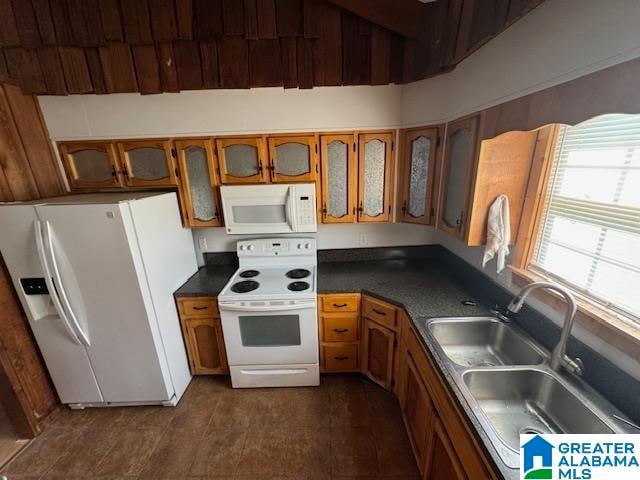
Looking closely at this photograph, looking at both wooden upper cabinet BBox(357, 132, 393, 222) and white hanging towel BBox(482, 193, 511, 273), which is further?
wooden upper cabinet BBox(357, 132, 393, 222)

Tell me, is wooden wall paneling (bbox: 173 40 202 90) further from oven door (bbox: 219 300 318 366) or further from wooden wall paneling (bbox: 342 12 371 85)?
oven door (bbox: 219 300 318 366)

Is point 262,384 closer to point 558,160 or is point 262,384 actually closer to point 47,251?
point 47,251

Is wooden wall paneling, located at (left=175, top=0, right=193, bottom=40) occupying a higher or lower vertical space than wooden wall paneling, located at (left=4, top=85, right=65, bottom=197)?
higher

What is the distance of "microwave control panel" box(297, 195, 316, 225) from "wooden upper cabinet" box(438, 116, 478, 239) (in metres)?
0.95

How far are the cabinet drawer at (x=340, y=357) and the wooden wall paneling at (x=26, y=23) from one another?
9.79ft

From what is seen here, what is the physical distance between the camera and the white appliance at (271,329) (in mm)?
1945

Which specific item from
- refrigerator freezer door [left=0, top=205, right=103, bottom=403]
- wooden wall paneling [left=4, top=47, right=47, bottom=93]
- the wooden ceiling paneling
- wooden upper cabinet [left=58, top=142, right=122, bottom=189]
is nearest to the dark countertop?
refrigerator freezer door [left=0, top=205, right=103, bottom=403]

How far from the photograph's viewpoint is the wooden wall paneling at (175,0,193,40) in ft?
5.63

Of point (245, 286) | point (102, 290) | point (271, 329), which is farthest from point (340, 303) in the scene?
point (102, 290)

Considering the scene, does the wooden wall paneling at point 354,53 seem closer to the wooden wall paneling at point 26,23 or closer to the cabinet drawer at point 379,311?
the cabinet drawer at point 379,311

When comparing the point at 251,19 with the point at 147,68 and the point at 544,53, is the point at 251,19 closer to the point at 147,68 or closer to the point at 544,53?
the point at 147,68

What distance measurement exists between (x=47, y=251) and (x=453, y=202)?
252 centimetres

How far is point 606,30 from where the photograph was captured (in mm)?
874

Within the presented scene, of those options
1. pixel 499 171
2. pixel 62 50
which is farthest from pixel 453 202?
pixel 62 50
